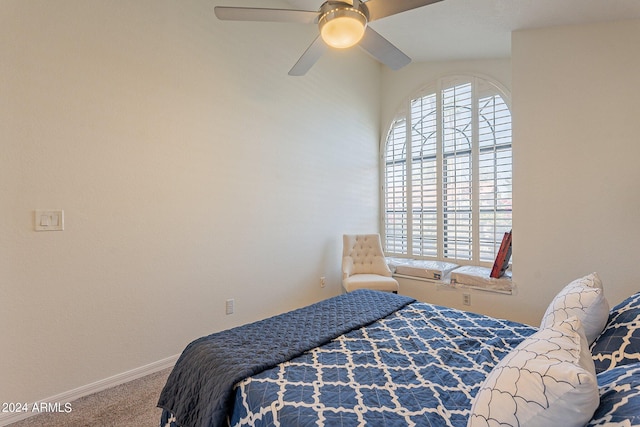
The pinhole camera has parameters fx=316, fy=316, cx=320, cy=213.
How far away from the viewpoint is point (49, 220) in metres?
1.91

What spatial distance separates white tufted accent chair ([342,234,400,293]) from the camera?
349 cm

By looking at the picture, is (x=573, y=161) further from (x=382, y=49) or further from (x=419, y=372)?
(x=419, y=372)

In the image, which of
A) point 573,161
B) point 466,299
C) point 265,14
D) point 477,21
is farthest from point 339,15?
point 466,299

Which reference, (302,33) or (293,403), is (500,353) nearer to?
(293,403)

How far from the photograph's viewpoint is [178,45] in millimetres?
2467

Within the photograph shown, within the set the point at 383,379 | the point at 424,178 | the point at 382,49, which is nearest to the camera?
the point at 383,379

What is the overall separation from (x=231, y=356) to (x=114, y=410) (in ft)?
3.84

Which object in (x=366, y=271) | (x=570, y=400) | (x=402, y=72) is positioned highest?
(x=402, y=72)

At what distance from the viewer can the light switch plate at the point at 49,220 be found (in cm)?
187

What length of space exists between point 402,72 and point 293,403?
13.9 feet

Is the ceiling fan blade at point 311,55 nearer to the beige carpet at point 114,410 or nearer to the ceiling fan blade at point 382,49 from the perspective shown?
the ceiling fan blade at point 382,49

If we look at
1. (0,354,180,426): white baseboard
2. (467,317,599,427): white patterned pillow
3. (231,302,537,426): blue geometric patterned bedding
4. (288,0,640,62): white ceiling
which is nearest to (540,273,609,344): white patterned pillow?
(231,302,537,426): blue geometric patterned bedding

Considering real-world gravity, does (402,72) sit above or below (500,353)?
above

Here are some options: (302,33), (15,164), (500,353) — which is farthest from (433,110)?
(15,164)
